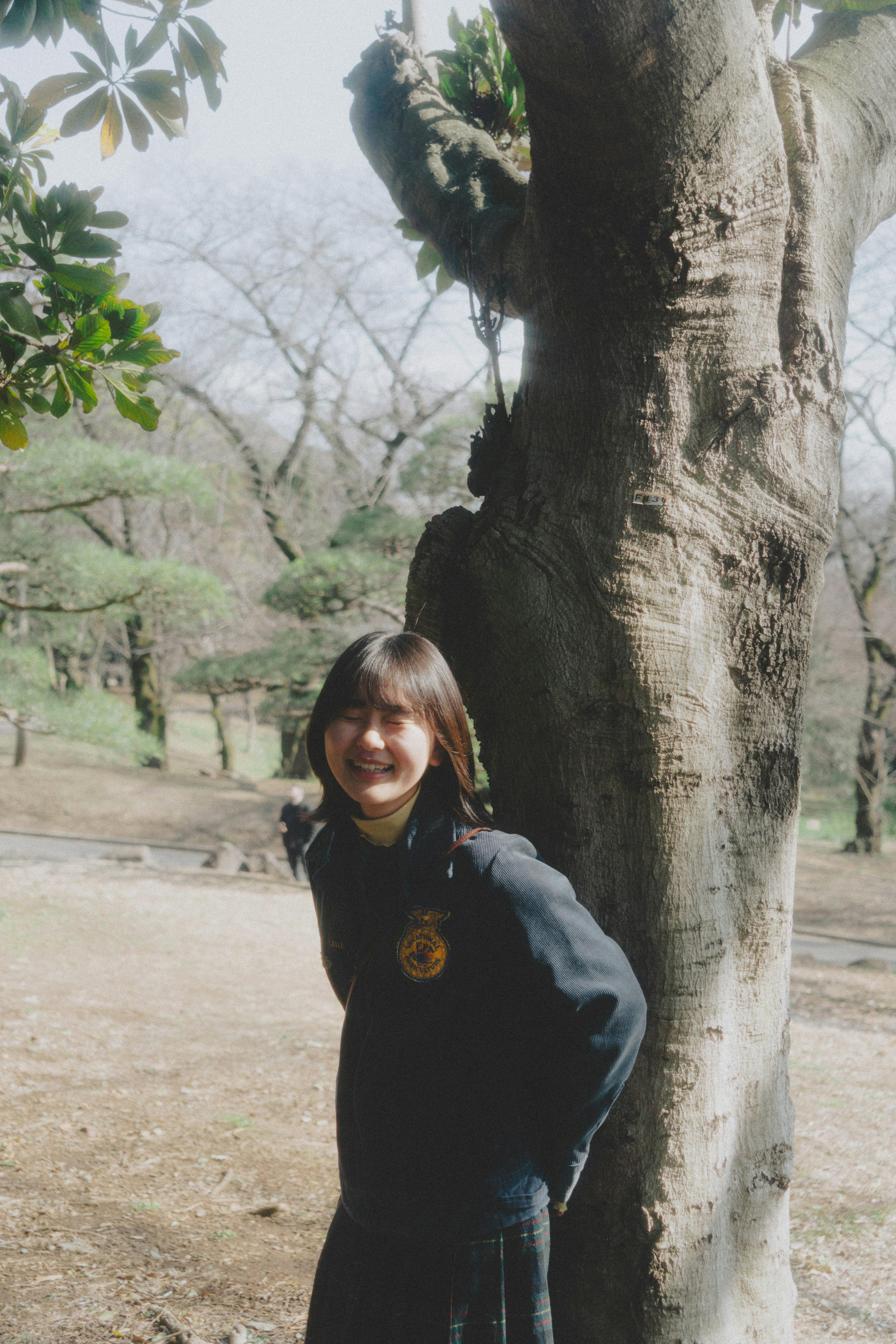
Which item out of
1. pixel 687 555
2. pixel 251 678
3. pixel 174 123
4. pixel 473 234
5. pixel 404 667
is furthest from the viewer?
pixel 251 678

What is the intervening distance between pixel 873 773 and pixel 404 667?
54.1 ft

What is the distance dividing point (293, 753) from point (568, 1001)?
21204mm

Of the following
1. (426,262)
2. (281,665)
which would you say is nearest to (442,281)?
(426,262)

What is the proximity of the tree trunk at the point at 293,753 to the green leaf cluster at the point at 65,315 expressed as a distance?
1432 cm

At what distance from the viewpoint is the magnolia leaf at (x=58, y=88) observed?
2393 mm

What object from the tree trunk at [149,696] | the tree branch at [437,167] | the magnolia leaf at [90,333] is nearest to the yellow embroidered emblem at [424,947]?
the tree branch at [437,167]

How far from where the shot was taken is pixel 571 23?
1412mm

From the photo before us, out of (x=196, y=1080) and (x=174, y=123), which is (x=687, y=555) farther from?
(x=196, y=1080)

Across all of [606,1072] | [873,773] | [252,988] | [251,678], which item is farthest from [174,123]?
[873,773]

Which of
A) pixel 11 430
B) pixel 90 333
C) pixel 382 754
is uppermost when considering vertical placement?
pixel 90 333

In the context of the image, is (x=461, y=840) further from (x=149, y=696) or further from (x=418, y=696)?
(x=149, y=696)

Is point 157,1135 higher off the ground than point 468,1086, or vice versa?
point 468,1086

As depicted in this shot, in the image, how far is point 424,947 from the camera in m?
1.38

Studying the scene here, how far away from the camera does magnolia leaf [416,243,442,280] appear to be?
2982mm
